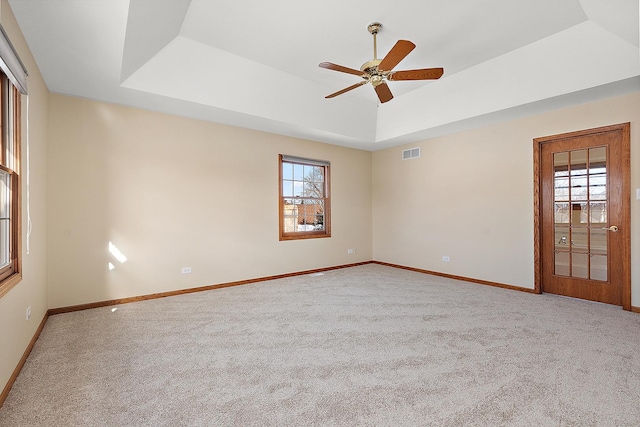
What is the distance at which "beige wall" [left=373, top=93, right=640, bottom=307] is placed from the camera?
12.5ft

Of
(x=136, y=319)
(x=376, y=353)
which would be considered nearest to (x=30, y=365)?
(x=136, y=319)

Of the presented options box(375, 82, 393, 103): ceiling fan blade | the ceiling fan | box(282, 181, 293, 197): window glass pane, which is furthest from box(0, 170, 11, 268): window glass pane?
box(282, 181, 293, 197): window glass pane

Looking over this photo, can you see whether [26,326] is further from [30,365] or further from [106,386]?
[106,386]

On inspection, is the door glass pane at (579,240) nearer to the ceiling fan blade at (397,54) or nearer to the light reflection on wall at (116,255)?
the ceiling fan blade at (397,54)

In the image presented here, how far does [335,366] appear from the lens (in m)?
2.26

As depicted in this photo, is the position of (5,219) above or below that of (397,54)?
below

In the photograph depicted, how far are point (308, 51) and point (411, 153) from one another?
9.84 feet

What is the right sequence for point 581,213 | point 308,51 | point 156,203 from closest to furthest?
point 308,51 < point 581,213 < point 156,203

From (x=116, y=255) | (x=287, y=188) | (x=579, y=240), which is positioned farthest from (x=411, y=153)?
(x=116, y=255)

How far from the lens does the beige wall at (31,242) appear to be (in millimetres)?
2010

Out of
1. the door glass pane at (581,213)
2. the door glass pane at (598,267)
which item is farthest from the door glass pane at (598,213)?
the door glass pane at (598,267)

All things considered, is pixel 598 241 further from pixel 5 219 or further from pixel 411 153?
pixel 5 219

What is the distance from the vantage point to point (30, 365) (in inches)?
89.6

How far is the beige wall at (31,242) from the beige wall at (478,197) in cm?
525
